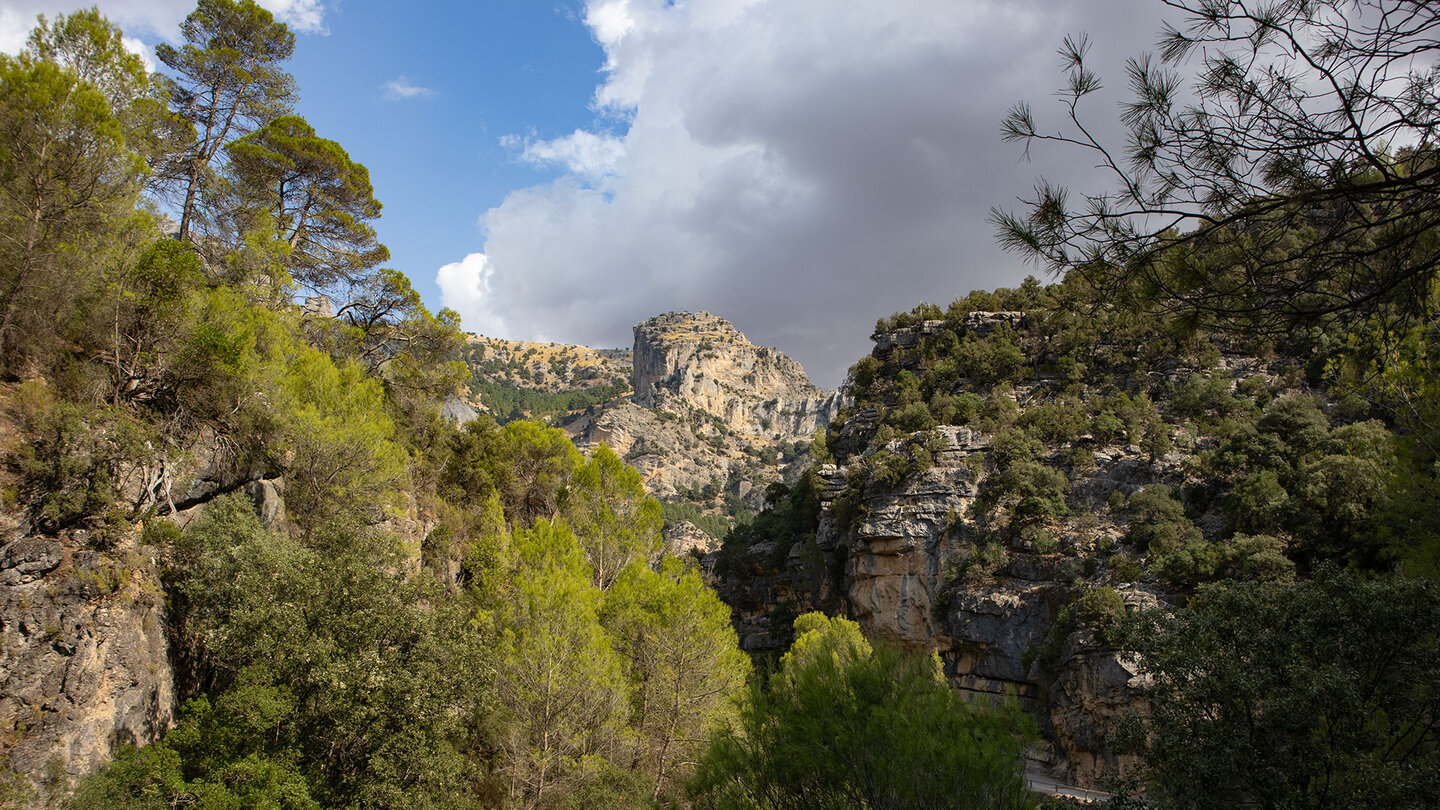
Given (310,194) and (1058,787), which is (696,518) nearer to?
(1058,787)

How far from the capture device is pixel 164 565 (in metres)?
10.9

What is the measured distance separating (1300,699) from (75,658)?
1530cm

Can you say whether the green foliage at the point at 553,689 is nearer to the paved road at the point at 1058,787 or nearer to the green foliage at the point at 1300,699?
the green foliage at the point at 1300,699

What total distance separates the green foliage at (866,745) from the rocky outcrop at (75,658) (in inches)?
332

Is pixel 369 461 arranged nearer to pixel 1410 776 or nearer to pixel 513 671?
pixel 513 671

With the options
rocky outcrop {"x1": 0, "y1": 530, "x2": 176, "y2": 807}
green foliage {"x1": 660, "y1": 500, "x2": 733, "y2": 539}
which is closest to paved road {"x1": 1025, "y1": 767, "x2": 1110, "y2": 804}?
rocky outcrop {"x1": 0, "y1": 530, "x2": 176, "y2": 807}

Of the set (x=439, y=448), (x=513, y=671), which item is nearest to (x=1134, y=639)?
(x=513, y=671)

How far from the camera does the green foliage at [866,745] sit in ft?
24.8

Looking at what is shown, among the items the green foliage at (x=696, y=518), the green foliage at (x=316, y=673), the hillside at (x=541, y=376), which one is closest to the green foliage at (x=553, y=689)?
the green foliage at (x=316, y=673)

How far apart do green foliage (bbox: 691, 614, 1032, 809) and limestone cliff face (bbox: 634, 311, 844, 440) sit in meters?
112

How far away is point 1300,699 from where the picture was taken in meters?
6.70

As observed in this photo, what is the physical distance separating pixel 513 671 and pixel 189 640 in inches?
224

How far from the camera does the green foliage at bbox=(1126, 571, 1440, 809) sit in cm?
662

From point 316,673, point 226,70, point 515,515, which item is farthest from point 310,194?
point 316,673
